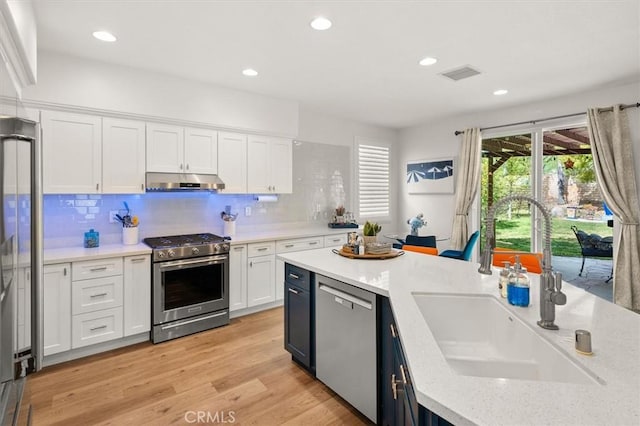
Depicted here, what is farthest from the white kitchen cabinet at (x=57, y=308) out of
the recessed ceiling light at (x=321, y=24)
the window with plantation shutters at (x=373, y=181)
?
the window with plantation shutters at (x=373, y=181)

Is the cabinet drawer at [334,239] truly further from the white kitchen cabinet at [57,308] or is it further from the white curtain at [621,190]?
the white curtain at [621,190]

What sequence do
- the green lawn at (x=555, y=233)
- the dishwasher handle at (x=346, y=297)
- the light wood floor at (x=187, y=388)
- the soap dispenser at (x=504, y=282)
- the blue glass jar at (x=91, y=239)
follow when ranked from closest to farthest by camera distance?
the soap dispenser at (x=504, y=282)
the dishwasher handle at (x=346, y=297)
the light wood floor at (x=187, y=388)
the blue glass jar at (x=91, y=239)
the green lawn at (x=555, y=233)

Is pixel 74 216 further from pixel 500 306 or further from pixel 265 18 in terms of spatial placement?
pixel 500 306

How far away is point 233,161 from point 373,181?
2756mm

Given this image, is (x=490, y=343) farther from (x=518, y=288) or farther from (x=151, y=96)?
(x=151, y=96)

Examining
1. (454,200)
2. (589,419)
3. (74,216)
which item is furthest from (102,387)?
(454,200)

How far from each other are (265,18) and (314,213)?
3102 mm

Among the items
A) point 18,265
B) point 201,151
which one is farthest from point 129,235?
point 18,265

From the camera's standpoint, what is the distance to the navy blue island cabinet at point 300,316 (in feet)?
8.15

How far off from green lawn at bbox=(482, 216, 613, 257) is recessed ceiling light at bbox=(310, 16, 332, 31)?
3273mm

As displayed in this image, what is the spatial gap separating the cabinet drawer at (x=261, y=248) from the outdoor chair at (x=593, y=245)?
12.3 feet

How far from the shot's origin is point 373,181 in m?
5.89

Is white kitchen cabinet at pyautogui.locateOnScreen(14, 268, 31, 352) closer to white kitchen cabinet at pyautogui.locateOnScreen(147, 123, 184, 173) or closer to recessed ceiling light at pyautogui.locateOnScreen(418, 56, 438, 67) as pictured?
white kitchen cabinet at pyautogui.locateOnScreen(147, 123, 184, 173)

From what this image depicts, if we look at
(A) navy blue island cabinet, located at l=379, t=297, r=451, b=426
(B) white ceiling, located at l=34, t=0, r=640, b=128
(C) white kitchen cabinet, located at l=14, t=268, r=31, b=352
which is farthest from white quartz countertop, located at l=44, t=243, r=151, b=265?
(A) navy blue island cabinet, located at l=379, t=297, r=451, b=426
